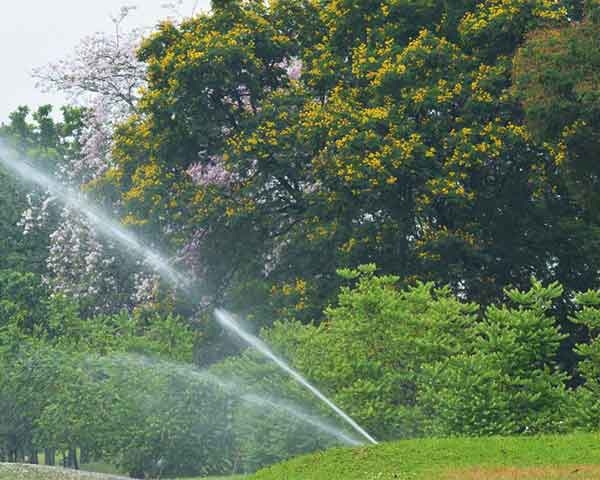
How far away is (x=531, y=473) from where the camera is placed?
48.8ft

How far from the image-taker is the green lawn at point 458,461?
594 inches

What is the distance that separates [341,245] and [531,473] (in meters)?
13.5

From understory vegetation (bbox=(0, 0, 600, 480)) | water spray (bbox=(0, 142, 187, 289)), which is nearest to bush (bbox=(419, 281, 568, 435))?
understory vegetation (bbox=(0, 0, 600, 480))

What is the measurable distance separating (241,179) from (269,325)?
3.83m

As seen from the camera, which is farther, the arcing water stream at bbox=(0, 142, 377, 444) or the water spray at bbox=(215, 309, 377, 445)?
the arcing water stream at bbox=(0, 142, 377, 444)

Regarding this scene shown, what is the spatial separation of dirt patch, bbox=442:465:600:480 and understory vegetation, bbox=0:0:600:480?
1351 mm

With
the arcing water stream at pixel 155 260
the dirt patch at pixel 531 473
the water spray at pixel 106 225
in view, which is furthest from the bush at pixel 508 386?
the water spray at pixel 106 225

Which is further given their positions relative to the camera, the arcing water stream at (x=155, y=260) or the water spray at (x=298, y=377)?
the arcing water stream at (x=155, y=260)

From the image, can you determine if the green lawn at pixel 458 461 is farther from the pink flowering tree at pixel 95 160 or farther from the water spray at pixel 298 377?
the pink flowering tree at pixel 95 160

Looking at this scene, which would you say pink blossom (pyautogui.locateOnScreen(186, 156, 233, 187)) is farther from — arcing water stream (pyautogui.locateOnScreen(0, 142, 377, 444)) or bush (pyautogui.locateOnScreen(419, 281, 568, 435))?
bush (pyautogui.locateOnScreen(419, 281, 568, 435))

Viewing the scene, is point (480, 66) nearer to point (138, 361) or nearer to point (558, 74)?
point (558, 74)

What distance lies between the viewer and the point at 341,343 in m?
21.4

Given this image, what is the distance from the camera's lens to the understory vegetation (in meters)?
20.5

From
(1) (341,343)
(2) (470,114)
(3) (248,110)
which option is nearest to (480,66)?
(2) (470,114)
